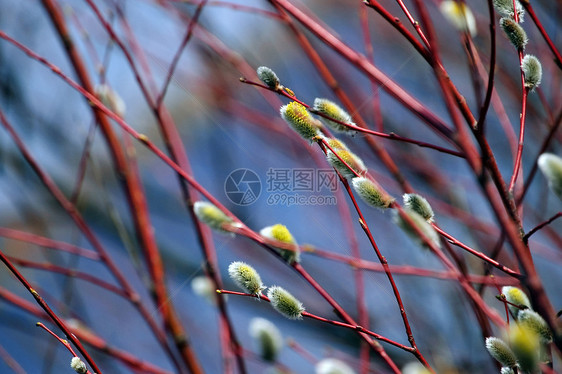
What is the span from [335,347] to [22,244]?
6.19 feet

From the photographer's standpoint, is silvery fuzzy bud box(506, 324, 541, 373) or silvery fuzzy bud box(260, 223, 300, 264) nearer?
silvery fuzzy bud box(506, 324, 541, 373)

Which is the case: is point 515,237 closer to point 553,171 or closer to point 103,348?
point 553,171

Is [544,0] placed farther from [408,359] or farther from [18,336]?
[18,336]

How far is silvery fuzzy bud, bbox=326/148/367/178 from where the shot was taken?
694mm

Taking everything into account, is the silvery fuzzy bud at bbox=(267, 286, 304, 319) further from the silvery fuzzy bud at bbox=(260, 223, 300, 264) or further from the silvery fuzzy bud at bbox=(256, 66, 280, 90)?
the silvery fuzzy bud at bbox=(256, 66, 280, 90)

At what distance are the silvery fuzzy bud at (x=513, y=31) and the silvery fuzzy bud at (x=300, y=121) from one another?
28cm

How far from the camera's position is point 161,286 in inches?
49.1

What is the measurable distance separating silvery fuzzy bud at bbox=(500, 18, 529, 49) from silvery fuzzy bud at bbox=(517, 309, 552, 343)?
36 cm

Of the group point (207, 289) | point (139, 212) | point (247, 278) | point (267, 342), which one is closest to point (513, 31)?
point (247, 278)

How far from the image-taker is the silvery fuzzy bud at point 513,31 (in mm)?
691

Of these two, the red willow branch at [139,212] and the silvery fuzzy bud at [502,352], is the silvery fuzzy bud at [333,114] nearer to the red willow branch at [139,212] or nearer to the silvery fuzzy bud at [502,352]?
the silvery fuzzy bud at [502,352]

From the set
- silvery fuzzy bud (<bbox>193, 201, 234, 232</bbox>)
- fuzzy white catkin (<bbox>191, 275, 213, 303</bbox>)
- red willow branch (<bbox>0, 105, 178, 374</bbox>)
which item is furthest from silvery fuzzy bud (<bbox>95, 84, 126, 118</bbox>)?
silvery fuzzy bud (<bbox>193, 201, 234, 232</bbox>)

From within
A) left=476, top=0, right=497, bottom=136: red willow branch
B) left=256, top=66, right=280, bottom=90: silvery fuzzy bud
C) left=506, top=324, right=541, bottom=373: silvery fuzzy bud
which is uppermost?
left=256, top=66, right=280, bottom=90: silvery fuzzy bud

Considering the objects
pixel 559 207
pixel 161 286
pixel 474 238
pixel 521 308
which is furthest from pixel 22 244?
pixel 521 308
